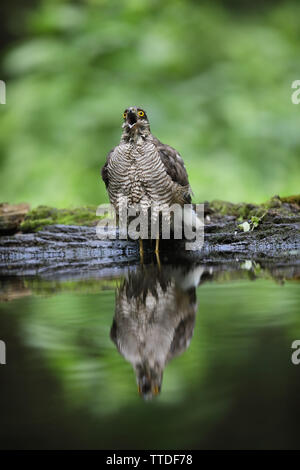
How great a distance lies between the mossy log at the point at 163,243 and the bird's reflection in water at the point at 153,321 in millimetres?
959

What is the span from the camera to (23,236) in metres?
4.65

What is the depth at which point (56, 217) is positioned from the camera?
17.1 feet

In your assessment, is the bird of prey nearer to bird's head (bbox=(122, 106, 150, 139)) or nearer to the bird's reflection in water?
bird's head (bbox=(122, 106, 150, 139))

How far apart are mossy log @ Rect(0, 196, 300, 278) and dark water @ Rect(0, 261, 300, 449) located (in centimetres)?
147

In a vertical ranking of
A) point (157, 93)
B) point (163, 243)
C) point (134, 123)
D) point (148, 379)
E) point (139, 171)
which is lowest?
point (148, 379)

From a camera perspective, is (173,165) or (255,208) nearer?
(173,165)

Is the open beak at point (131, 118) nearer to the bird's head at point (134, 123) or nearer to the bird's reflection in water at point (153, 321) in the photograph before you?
the bird's head at point (134, 123)

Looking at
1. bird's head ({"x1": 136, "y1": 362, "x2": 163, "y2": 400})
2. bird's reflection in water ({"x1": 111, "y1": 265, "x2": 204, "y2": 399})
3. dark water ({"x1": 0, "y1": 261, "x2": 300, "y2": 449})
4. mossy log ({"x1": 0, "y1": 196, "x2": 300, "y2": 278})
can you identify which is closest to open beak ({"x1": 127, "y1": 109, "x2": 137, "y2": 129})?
mossy log ({"x1": 0, "y1": 196, "x2": 300, "y2": 278})

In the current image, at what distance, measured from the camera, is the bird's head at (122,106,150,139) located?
4.36 metres

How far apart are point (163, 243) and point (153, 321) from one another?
8.50 ft

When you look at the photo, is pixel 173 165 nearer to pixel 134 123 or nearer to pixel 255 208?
pixel 134 123

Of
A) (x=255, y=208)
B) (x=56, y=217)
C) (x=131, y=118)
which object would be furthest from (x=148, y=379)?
(x=56, y=217)
